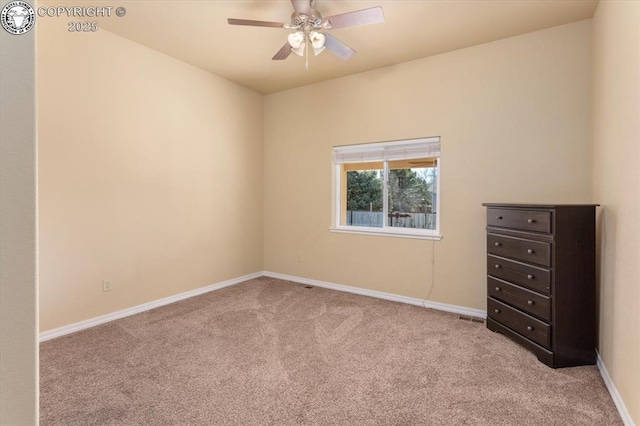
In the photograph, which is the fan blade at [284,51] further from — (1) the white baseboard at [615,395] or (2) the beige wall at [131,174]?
(1) the white baseboard at [615,395]

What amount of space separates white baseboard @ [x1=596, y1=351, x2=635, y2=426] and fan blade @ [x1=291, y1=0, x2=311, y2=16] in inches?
129

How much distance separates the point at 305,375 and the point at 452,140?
2785 millimetres

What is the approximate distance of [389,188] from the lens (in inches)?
159

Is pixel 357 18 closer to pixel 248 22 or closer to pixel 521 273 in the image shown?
pixel 248 22

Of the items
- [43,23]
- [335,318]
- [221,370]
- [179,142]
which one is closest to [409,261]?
[335,318]

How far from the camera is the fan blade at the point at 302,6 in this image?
2404 mm

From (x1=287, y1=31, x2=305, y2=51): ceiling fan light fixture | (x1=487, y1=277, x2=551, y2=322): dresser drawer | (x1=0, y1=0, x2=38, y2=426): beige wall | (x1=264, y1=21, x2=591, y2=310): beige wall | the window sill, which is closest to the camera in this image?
(x1=0, y1=0, x2=38, y2=426): beige wall

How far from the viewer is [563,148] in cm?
293

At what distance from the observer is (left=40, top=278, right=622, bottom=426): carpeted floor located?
178 cm

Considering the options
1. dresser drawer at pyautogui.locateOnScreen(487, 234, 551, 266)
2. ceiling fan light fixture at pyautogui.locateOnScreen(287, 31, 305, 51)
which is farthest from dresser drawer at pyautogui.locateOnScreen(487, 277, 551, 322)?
ceiling fan light fixture at pyautogui.locateOnScreen(287, 31, 305, 51)

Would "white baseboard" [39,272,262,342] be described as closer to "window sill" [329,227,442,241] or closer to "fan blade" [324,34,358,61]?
"window sill" [329,227,442,241]

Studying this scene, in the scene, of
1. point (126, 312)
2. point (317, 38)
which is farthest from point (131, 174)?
point (317, 38)

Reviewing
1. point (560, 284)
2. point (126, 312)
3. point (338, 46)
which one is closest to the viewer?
point (560, 284)

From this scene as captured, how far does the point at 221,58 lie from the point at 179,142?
3.61 feet
